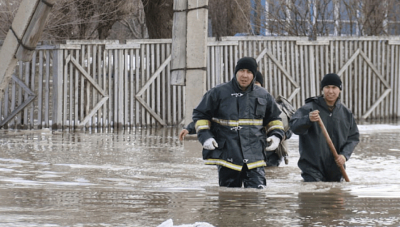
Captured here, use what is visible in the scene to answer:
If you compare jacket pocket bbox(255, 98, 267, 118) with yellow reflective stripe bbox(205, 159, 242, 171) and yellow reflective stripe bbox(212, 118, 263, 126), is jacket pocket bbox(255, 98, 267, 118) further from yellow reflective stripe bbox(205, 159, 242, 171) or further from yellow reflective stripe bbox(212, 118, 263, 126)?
yellow reflective stripe bbox(205, 159, 242, 171)

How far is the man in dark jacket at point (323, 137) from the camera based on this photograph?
841cm

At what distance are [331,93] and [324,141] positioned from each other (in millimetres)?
526

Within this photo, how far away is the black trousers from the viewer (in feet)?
25.3

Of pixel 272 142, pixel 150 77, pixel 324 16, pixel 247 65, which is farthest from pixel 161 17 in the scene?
pixel 272 142

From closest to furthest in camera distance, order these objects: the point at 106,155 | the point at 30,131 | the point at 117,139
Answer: the point at 106,155, the point at 117,139, the point at 30,131

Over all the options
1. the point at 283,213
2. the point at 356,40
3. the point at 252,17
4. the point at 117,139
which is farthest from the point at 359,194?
the point at 252,17

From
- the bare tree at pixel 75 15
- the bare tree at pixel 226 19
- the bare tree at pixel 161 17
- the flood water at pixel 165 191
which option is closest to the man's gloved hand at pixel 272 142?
the flood water at pixel 165 191

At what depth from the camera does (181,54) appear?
14102 millimetres

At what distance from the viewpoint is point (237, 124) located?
762 cm

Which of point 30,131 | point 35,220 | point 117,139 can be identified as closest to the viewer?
point 35,220

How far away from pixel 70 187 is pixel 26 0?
5.28 metres

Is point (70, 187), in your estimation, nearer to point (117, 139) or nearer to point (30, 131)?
point (117, 139)

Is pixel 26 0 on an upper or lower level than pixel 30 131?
upper

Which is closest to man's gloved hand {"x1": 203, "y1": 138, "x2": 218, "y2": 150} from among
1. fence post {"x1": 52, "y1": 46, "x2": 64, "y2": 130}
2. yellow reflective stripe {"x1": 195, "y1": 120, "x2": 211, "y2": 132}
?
yellow reflective stripe {"x1": 195, "y1": 120, "x2": 211, "y2": 132}
